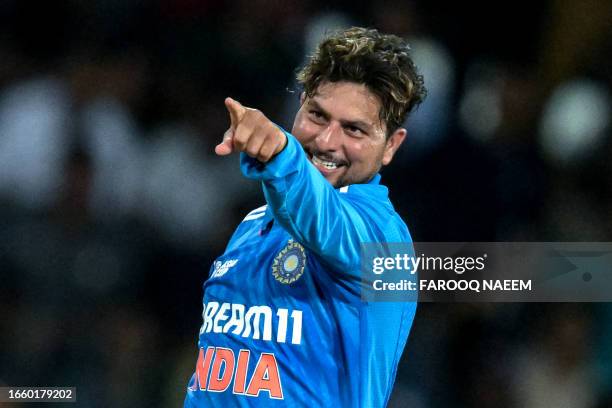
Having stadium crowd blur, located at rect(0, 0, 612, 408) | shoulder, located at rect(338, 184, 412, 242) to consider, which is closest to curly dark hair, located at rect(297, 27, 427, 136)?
shoulder, located at rect(338, 184, 412, 242)

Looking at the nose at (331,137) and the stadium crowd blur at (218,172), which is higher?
the stadium crowd blur at (218,172)

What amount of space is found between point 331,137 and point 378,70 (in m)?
0.27

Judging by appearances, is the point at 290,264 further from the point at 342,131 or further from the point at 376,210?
the point at 342,131

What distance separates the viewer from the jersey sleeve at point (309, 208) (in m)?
2.14

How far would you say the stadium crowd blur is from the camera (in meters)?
5.04

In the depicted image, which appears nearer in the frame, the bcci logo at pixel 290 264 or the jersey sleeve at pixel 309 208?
the jersey sleeve at pixel 309 208

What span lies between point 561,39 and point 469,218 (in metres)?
1.42

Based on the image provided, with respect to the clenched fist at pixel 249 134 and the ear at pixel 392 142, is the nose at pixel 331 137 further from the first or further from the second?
the clenched fist at pixel 249 134

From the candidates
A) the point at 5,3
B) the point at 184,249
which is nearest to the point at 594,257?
the point at 184,249

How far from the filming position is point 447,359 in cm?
509

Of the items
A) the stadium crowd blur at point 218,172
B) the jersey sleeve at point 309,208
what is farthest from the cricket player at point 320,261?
the stadium crowd blur at point 218,172

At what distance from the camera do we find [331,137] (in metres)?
2.86

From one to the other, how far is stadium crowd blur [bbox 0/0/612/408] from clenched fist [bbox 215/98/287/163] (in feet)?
10.4

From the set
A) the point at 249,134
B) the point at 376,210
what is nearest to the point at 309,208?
the point at 249,134
